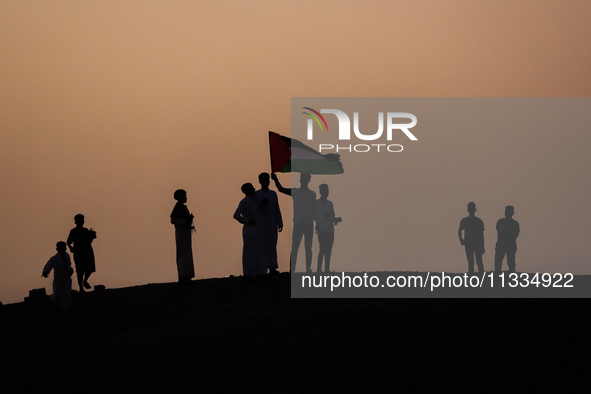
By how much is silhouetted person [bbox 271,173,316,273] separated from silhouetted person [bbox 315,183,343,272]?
365 mm

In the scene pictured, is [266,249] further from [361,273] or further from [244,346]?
[244,346]

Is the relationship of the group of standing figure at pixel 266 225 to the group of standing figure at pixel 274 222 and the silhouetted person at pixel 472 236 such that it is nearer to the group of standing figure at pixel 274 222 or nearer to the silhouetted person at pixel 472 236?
the group of standing figure at pixel 274 222

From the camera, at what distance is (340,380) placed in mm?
7164

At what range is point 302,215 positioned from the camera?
46.9ft

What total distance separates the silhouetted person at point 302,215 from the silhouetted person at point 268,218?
0.33 metres

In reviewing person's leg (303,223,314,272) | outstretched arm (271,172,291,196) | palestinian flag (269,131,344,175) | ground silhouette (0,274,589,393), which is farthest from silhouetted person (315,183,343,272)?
ground silhouette (0,274,589,393)

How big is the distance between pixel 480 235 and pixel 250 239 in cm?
558

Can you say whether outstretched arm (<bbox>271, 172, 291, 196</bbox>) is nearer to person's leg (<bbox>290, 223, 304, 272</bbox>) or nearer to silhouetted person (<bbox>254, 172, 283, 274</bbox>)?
silhouetted person (<bbox>254, 172, 283, 274</bbox>)

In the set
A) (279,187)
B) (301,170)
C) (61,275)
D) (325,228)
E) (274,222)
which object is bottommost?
(61,275)

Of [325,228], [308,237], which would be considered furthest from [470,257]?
[308,237]

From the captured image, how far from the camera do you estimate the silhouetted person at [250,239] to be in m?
13.7

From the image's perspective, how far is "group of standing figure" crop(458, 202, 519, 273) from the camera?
1542cm

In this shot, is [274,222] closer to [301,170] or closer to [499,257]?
[301,170]

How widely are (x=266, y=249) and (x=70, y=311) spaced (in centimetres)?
428
